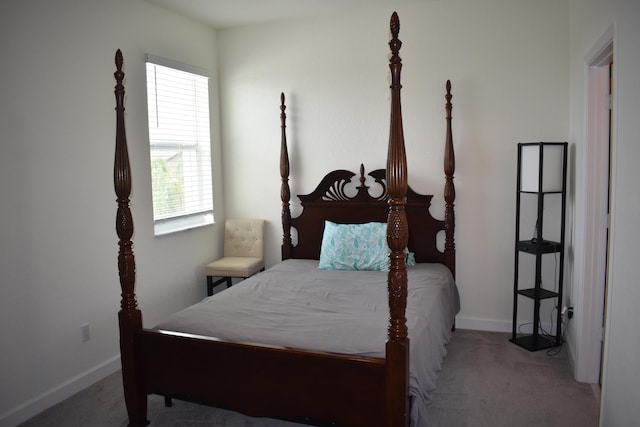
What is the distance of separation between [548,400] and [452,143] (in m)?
2.00

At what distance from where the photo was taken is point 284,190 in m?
4.34

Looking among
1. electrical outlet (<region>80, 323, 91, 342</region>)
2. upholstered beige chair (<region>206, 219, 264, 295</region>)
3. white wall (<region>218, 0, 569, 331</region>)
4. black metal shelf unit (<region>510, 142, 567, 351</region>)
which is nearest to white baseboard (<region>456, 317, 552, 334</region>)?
white wall (<region>218, 0, 569, 331</region>)

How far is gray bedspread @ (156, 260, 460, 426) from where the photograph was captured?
2338mm

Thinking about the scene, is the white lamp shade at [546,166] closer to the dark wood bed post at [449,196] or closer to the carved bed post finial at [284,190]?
the dark wood bed post at [449,196]

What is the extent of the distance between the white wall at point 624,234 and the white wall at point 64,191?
119 inches

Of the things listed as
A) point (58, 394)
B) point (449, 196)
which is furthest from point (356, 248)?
point (58, 394)

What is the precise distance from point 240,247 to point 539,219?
2.59m

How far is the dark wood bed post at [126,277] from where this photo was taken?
2539 mm

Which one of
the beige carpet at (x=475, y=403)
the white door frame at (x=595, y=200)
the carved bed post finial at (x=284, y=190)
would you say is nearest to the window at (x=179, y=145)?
the carved bed post finial at (x=284, y=190)

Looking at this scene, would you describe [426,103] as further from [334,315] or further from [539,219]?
[334,315]

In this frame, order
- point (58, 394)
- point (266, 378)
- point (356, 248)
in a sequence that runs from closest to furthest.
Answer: point (266, 378) < point (58, 394) < point (356, 248)

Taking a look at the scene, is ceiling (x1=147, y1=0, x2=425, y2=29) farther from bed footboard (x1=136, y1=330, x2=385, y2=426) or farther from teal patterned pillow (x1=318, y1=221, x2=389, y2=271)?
bed footboard (x1=136, y1=330, x2=385, y2=426)

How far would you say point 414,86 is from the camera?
4.04m

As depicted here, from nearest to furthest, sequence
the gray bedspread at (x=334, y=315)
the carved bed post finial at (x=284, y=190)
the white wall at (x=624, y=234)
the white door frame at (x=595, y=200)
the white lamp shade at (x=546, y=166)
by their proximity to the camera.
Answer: the white wall at (x=624, y=234), the gray bedspread at (x=334, y=315), the white door frame at (x=595, y=200), the white lamp shade at (x=546, y=166), the carved bed post finial at (x=284, y=190)
